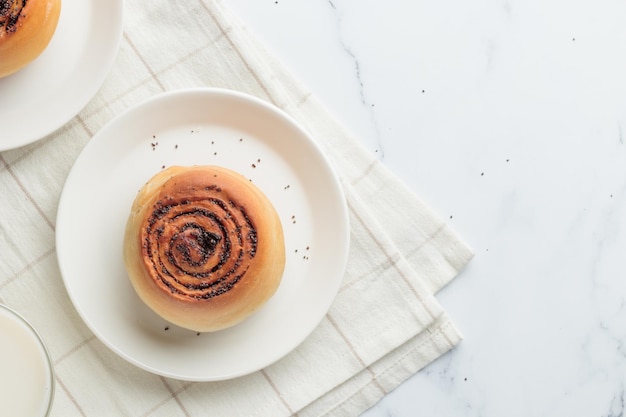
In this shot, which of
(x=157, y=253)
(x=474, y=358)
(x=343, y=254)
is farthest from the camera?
(x=474, y=358)

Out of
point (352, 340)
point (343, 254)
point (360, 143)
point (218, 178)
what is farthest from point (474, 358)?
point (218, 178)

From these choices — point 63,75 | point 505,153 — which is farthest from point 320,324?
point 63,75

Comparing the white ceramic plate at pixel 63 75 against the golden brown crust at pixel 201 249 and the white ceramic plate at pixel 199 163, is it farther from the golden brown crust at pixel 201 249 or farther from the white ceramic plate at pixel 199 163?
the golden brown crust at pixel 201 249

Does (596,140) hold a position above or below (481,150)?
above

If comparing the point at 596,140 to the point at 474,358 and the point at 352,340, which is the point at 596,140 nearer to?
the point at 474,358

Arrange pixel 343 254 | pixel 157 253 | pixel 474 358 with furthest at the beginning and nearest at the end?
pixel 474 358 → pixel 343 254 → pixel 157 253

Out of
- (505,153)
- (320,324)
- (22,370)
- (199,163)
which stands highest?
(505,153)

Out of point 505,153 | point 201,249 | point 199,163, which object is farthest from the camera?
point 505,153

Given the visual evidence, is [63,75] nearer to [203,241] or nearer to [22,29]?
[22,29]
